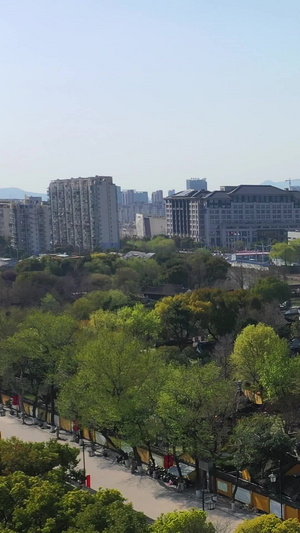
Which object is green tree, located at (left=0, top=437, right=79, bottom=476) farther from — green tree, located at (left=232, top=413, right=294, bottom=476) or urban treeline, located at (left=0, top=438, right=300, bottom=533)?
green tree, located at (left=232, top=413, right=294, bottom=476)

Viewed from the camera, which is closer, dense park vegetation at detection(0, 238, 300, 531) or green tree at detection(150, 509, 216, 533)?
green tree at detection(150, 509, 216, 533)

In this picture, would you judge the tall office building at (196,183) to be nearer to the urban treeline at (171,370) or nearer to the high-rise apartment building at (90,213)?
the high-rise apartment building at (90,213)

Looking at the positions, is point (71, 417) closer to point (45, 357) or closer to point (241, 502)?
point (45, 357)

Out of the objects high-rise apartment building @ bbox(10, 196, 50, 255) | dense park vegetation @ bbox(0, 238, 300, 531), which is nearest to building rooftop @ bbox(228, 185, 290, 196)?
high-rise apartment building @ bbox(10, 196, 50, 255)

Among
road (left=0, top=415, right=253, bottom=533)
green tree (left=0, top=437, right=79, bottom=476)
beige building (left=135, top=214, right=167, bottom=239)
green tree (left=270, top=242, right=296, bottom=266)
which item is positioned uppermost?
beige building (left=135, top=214, right=167, bottom=239)

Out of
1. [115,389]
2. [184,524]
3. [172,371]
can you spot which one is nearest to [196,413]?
[172,371]

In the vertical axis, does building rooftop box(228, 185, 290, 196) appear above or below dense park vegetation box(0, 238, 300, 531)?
above

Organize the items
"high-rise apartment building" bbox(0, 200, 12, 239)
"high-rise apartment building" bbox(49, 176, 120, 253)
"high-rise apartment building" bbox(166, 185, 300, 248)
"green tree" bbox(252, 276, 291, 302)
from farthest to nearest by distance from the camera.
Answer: "high-rise apartment building" bbox(166, 185, 300, 248) → "high-rise apartment building" bbox(0, 200, 12, 239) → "high-rise apartment building" bbox(49, 176, 120, 253) → "green tree" bbox(252, 276, 291, 302)
